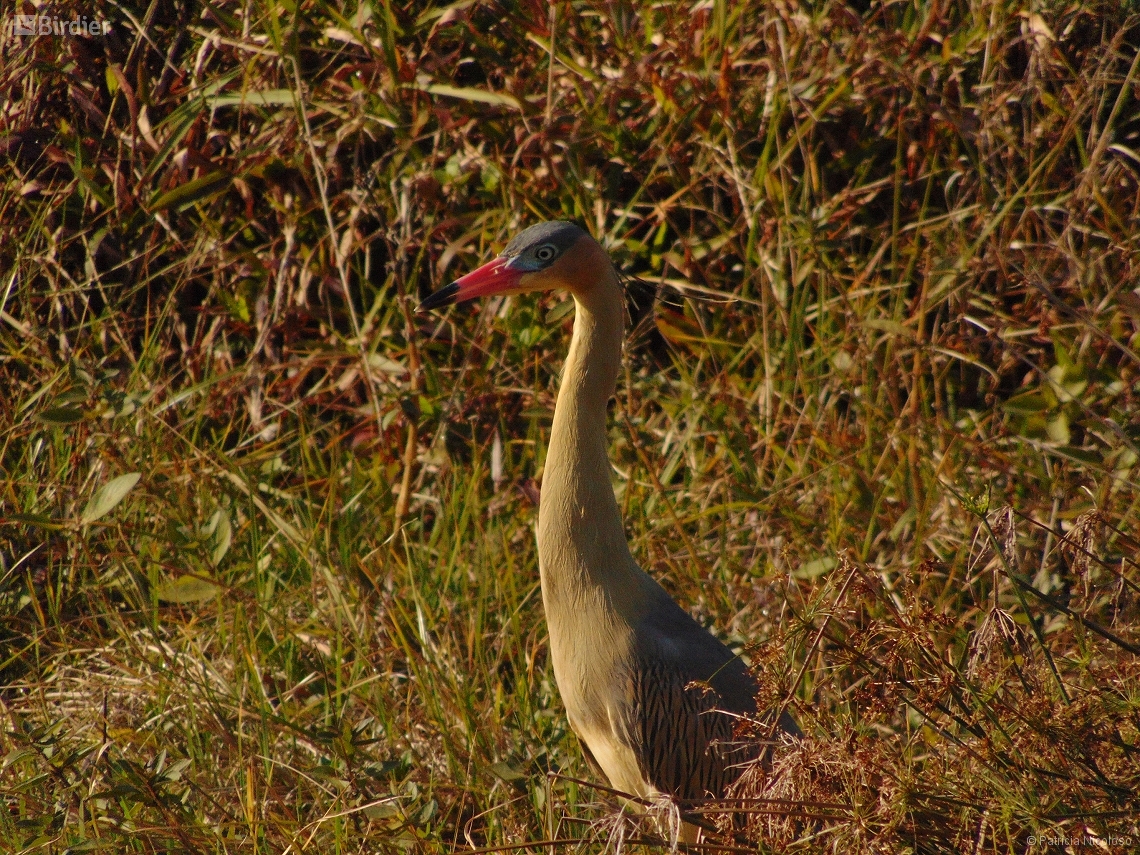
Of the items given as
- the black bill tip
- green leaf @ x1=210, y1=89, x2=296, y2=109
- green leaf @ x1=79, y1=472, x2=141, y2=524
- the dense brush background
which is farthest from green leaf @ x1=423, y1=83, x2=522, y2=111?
green leaf @ x1=79, y1=472, x2=141, y2=524

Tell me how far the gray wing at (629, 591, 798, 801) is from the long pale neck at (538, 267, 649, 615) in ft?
0.40

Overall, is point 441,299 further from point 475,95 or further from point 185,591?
point 475,95

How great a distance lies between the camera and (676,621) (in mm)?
2699

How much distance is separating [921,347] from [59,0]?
9.81 ft

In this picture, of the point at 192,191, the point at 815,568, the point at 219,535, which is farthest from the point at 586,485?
the point at 192,191

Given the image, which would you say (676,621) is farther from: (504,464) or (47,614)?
(47,614)

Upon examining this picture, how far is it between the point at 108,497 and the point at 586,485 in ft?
4.27

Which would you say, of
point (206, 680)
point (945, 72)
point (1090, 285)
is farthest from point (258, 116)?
point (1090, 285)

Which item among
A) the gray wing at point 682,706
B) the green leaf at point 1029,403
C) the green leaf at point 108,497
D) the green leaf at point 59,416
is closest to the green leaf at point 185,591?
the green leaf at point 108,497

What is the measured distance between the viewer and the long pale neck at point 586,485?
2.57 metres

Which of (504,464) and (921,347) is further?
(504,464)

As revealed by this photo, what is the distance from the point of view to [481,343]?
4008mm

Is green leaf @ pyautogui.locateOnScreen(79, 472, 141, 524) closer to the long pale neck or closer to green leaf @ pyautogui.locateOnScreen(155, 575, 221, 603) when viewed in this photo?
green leaf @ pyautogui.locateOnScreen(155, 575, 221, 603)

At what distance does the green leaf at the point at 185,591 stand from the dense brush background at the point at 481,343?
0.5 inches
